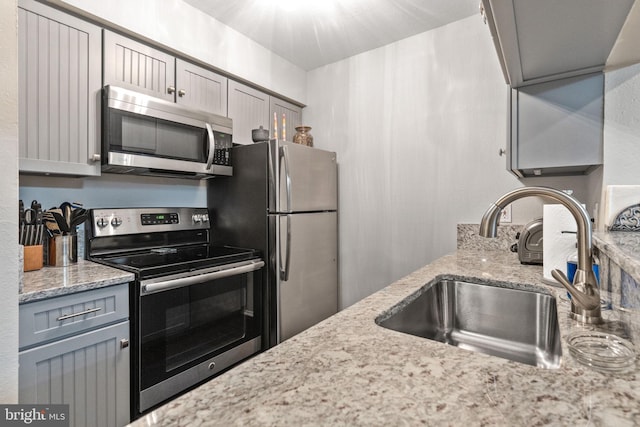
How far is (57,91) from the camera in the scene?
1.55 m

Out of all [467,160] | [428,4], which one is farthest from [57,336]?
[428,4]

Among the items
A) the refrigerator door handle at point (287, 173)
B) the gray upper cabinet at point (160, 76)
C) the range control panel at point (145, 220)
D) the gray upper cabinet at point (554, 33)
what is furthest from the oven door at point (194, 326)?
the gray upper cabinet at point (554, 33)

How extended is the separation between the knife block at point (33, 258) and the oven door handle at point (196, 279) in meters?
0.52

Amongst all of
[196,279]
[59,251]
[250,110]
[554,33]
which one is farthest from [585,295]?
[250,110]

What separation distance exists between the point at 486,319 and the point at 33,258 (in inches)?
76.4

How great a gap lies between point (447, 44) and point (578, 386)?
239 centimetres

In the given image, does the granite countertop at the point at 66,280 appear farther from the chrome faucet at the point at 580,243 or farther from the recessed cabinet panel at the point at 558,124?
the recessed cabinet panel at the point at 558,124

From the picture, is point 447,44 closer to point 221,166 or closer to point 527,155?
point 527,155

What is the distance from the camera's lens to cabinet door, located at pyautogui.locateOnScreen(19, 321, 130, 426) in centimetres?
119

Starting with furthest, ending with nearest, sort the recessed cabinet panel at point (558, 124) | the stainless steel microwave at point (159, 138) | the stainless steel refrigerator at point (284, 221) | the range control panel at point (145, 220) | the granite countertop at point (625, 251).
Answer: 1. the stainless steel refrigerator at point (284, 221)
2. the range control panel at point (145, 220)
3. the stainless steel microwave at point (159, 138)
4. the recessed cabinet panel at point (558, 124)
5. the granite countertop at point (625, 251)

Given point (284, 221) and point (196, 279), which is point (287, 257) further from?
point (196, 279)

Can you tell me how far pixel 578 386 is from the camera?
510 mm

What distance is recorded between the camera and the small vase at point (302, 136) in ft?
8.82

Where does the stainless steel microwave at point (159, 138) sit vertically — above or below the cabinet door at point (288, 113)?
below
